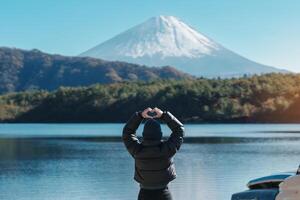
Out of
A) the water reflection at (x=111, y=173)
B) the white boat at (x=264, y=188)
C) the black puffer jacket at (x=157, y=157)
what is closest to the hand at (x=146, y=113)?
the black puffer jacket at (x=157, y=157)

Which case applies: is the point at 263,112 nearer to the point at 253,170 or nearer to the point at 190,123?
Answer: the point at 190,123

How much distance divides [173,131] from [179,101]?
12168cm

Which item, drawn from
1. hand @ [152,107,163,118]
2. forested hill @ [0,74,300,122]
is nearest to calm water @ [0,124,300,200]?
hand @ [152,107,163,118]

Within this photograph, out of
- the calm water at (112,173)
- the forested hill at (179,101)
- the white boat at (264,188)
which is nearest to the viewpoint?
the white boat at (264,188)

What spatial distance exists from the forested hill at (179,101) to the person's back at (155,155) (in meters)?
114

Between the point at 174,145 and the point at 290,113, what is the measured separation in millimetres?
115760

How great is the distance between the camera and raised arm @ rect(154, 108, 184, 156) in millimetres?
6266

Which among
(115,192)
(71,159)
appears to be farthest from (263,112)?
(115,192)

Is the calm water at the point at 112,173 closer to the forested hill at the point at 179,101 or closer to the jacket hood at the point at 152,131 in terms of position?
the jacket hood at the point at 152,131

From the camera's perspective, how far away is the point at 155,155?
20.5ft

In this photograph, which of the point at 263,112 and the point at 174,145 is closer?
the point at 174,145

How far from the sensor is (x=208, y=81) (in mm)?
138000

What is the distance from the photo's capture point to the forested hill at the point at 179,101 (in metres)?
122

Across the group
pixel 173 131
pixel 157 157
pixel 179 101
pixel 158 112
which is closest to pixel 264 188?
pixel 173 131
